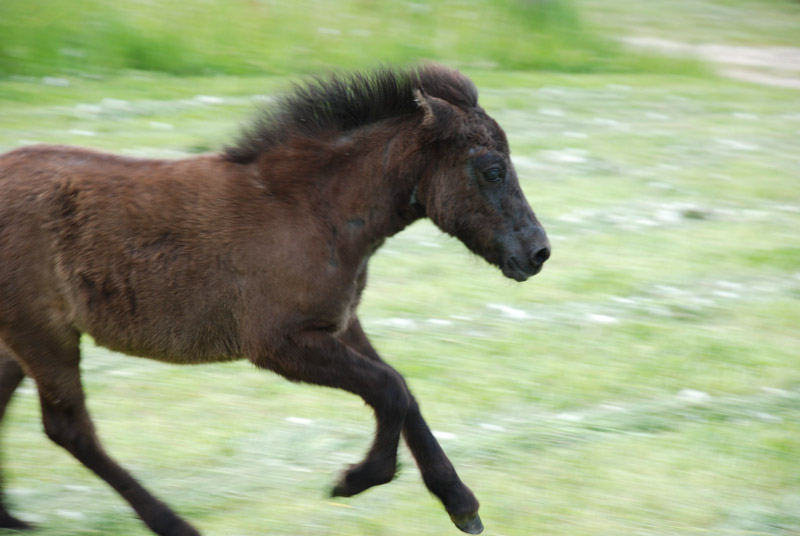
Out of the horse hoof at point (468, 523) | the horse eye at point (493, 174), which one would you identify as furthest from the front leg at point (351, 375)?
the horse eye at point (493, 174)

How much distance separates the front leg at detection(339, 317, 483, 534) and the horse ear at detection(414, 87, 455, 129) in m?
1.07

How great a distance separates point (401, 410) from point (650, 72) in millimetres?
12714

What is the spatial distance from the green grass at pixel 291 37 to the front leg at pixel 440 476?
802 cm

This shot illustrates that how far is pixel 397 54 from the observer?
14.1 m

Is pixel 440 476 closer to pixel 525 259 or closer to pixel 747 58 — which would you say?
pixel 525 259

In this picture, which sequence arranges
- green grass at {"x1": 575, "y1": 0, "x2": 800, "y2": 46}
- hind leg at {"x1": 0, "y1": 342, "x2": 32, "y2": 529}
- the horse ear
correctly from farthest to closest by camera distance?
green grass at {"x1": 575, "y1": 0, "x2": 800, "y2": 46}, hind leg at {"x1": 0, "y1": 342, "x2": 32, "y2": 529}, the horse ear

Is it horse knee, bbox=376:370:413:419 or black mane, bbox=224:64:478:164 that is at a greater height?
black mane, bbox=224:64:478:164

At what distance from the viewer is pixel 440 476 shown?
426 cm

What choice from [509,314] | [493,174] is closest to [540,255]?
[493,174]

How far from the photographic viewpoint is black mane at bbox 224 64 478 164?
177 inches

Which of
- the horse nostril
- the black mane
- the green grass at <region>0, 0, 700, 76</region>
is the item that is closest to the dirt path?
the green grass at <region>0, 0, 700, 76</region>

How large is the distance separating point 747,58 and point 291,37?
7.48 meters

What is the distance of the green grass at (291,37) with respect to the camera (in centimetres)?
1300

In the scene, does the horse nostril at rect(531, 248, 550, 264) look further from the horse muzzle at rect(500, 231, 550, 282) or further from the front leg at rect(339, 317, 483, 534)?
the front leg at rect(339, 317, 483, 534)
